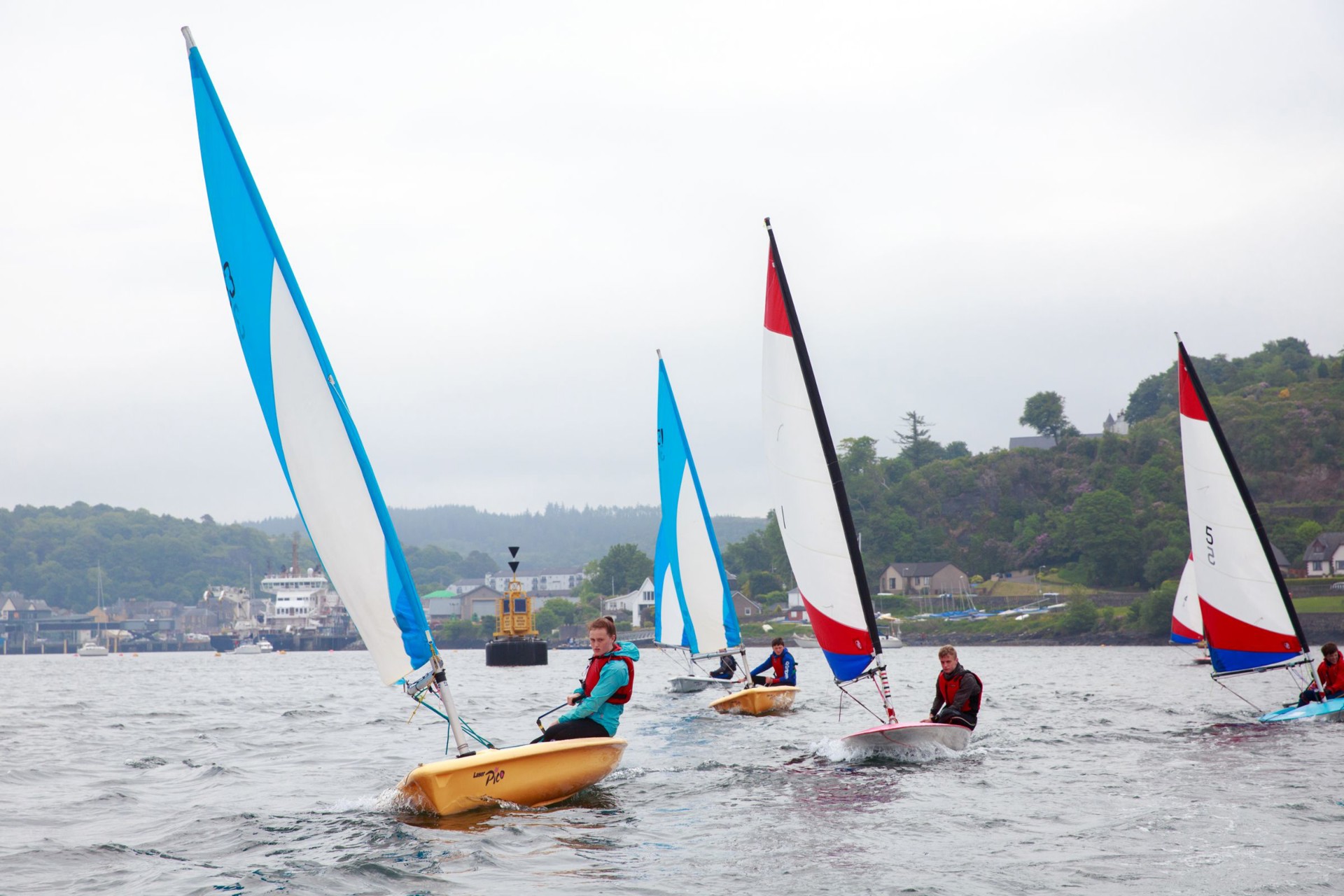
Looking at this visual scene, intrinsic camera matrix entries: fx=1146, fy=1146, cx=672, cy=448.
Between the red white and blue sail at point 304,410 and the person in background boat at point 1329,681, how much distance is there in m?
14.3

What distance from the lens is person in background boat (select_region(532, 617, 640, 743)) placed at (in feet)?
33.9

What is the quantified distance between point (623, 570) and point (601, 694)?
4497 inches

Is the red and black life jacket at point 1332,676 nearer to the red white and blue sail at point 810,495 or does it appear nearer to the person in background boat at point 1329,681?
the person in background boat at point 1329,681

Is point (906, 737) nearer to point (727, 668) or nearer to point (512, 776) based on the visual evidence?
point (512, 776)

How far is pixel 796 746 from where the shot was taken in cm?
1520

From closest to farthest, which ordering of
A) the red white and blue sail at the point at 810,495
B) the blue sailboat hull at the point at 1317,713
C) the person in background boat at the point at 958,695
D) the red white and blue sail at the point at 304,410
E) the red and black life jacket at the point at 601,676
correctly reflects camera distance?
the red white and blue sail at the point at 304,410, the red and black life jacket at the point at 601,676, the person in background boat at the point at 958,695, the red white and blue sail at the point at 810,495, the blue sailboat hull at the point at 1317,713

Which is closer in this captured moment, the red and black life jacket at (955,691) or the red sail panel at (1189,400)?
the red and black life jacket at (955,691)

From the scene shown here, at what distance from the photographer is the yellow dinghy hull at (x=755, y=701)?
1997 centimetres

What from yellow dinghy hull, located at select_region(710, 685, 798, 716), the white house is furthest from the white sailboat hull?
the white house

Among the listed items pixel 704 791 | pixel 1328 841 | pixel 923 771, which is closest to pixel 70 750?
pixel 704 791

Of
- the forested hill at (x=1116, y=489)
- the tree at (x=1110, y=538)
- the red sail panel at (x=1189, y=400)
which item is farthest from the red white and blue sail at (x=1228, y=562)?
the tree at (x=1110, y=538)

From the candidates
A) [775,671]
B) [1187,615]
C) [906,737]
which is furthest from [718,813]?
[1187,615]

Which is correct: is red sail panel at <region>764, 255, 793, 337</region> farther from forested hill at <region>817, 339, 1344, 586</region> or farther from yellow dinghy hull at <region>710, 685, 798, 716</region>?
forested hill at <region>817, 339, 1344, 586</region>

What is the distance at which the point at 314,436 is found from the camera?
873 cm
